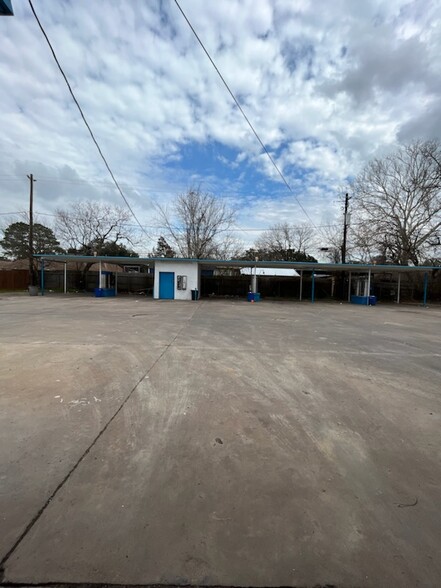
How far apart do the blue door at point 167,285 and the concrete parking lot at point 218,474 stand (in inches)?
645

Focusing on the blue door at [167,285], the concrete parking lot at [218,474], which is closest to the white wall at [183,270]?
the blue door at [167,285]

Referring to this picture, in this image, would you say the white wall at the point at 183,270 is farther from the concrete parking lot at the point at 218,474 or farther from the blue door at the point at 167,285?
the concrete parking lot at the point at 218,474

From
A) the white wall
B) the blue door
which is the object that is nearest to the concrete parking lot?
the white wall

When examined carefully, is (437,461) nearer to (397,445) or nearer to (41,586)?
(397,445)

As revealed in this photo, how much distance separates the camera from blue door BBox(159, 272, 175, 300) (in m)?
21.9

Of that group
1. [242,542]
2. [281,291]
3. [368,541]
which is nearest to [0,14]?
[242,542]

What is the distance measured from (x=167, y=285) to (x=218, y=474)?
19910 mm

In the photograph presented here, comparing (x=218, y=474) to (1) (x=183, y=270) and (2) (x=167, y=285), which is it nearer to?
(1) (x=183, y=270)

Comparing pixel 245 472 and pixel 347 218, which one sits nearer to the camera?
pixel 245 472

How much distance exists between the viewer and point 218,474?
2533 mm

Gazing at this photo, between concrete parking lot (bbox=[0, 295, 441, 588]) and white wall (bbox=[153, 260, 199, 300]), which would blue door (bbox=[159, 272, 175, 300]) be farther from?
concrete parking lot (bbox=[0, 295, 441, 588])

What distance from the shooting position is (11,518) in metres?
2.02

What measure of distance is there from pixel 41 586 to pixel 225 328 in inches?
332

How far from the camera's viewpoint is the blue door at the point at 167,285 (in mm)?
21922
